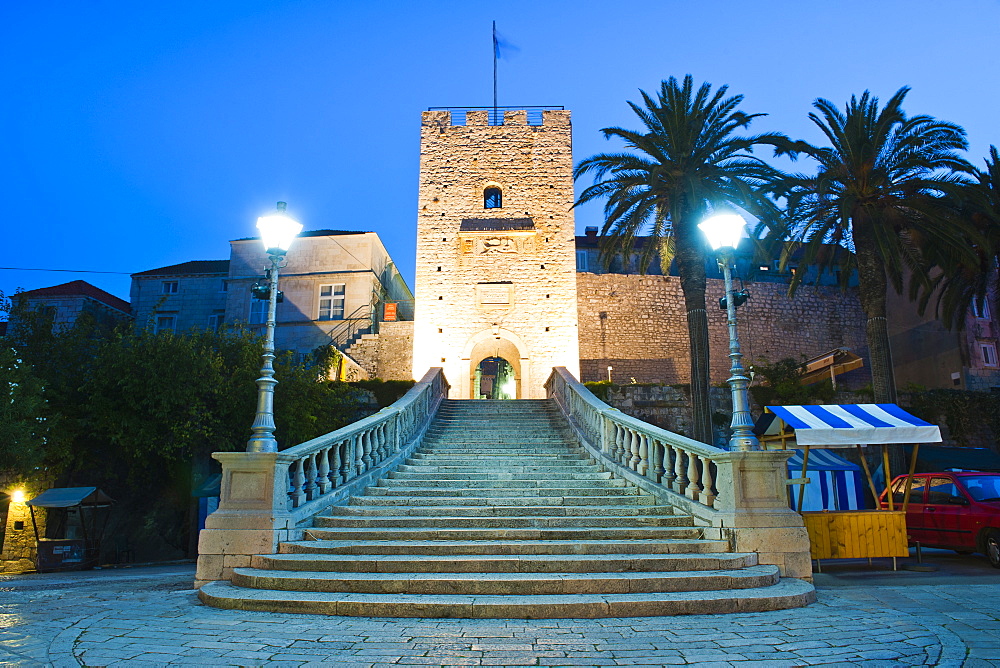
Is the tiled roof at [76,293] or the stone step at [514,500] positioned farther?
the tiled roof at [76,293]

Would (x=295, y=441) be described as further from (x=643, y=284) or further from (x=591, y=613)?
(x=643, y=284)

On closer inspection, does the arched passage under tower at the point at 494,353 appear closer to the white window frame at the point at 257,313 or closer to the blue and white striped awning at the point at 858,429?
the white window frame at the point at 257,313

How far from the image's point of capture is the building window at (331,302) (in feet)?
87.8

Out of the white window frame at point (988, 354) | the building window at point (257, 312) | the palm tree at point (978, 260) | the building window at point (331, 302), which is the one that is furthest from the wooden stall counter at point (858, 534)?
the building window at point (257, 312)

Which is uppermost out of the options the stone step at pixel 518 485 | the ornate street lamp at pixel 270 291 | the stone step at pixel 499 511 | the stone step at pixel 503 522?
the ornate street lamp at pixel 270 291

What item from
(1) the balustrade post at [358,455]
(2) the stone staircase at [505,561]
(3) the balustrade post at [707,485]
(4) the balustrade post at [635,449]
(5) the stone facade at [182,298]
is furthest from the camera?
(5) the stone facade at [182,298]

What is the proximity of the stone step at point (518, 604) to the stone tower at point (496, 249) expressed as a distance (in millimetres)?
14484

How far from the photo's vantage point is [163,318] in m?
28.8

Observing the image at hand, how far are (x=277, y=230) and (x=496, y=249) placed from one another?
1368cm

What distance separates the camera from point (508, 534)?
7.41m

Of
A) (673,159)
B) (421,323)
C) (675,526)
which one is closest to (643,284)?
(421,323)

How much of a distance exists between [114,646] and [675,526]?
5875 mm

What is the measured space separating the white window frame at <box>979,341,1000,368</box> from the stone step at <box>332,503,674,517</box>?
23.1m

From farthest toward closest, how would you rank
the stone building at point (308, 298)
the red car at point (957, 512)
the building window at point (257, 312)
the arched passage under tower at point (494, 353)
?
the building window at point (257, 312)
the stone building at point (308, 298)
the arched passage under tower at point (494, 353)
the red car at point (957, 512)
